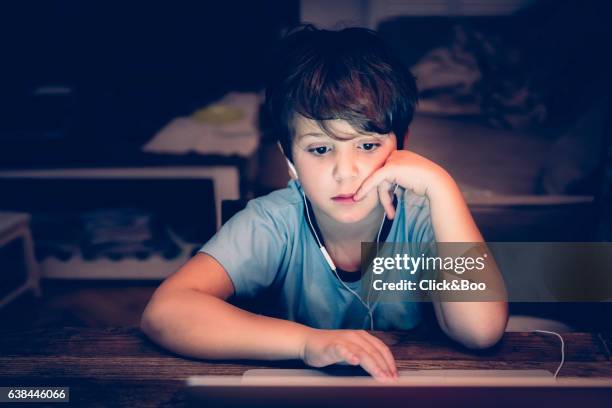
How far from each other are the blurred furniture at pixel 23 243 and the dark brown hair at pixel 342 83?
4.64 feet

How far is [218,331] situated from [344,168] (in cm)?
30

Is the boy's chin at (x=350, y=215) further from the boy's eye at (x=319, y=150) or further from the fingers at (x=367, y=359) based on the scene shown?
the fingers at (x=367, y=359)

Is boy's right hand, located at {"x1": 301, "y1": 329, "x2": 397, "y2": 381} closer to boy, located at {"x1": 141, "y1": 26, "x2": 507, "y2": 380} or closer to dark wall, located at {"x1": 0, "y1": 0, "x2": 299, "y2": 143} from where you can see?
boy, located at {"x1": 141, "y1": 26, "x2": 507, "y2": 380}

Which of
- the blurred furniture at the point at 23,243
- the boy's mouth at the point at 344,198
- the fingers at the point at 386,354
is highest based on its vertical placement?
the boy's mouth at the point at 344,198

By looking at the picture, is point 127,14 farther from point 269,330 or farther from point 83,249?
point 269,330

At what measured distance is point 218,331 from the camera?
2.32 feet

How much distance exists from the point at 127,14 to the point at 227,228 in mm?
1835

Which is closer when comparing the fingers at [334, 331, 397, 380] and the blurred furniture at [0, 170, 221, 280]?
the fingers at [334, 331, 397, 380]

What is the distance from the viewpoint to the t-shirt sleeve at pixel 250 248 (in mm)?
A: 895

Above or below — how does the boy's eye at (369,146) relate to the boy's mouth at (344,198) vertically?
above

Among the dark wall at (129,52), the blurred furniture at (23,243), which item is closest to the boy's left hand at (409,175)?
the blurred furniture at (23,243)

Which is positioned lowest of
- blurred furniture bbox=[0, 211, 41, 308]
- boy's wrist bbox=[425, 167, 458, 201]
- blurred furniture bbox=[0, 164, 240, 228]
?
blurred furniture bbox=[0, 211, 41, 308]

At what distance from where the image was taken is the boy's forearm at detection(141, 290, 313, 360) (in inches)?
27.2

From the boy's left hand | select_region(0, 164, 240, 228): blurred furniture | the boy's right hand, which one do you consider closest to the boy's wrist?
the boy's left hand
